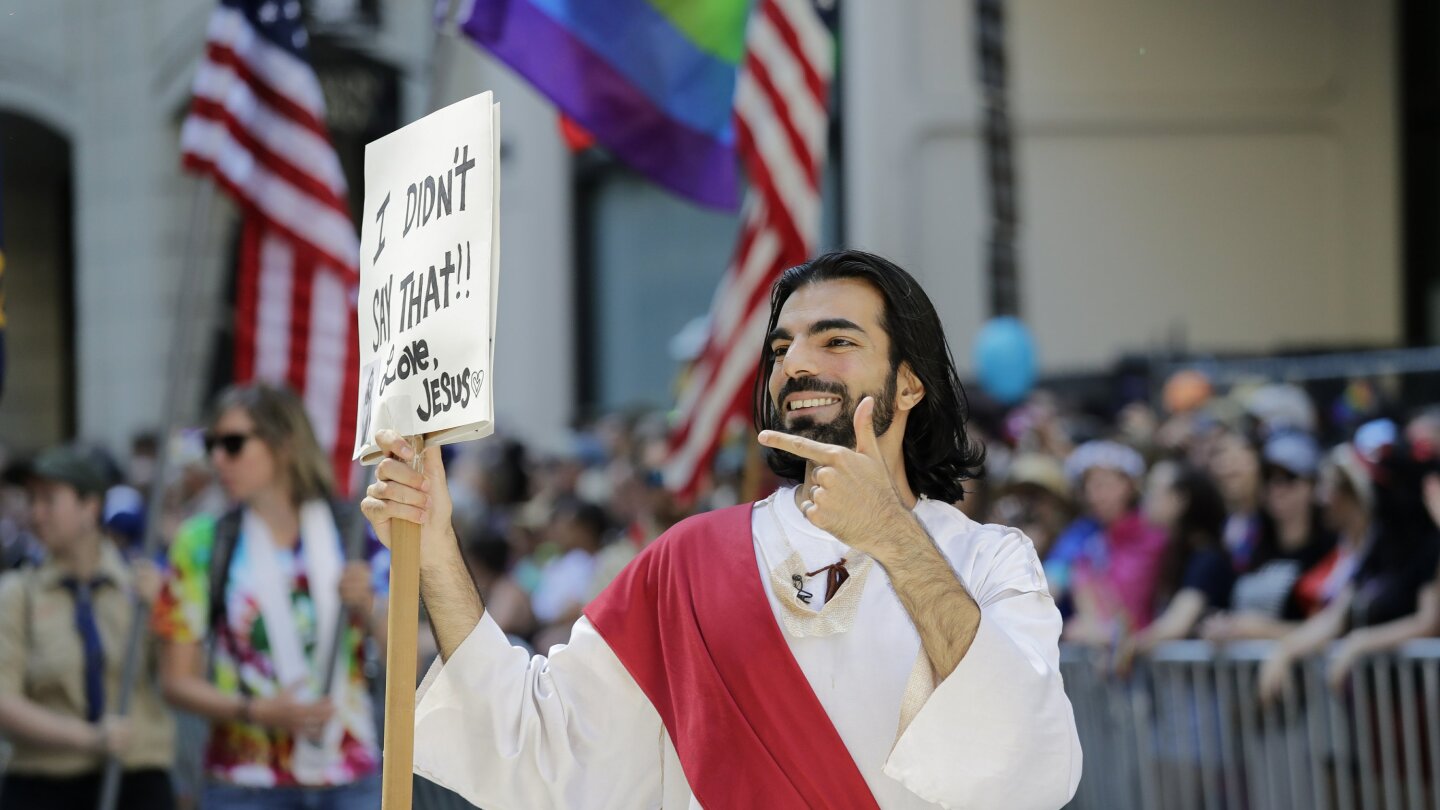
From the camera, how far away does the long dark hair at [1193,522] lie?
23.9 feet

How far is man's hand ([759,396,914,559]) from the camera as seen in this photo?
281 centimetres

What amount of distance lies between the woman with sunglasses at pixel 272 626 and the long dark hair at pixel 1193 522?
331 centimetres

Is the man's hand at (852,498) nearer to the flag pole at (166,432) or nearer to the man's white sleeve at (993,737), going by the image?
the man's white sleeve at (993,737)

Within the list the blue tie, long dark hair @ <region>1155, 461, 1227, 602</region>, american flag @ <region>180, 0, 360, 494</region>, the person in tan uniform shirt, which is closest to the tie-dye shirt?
the person in tan uniform shirt

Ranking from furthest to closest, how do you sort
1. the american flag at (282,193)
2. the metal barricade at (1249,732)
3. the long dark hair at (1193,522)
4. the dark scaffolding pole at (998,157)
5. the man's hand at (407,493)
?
the dark scaffolding pole at (998,157)
the long dark hair at (1193,522)
the american flag at (282,193)
the metal barricade at (1249,732)
the man's hand at (407,493)

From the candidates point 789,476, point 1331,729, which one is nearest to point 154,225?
point 1331,729

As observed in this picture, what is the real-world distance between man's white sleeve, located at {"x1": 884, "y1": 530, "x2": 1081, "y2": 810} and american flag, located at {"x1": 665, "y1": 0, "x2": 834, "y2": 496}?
4725 mm

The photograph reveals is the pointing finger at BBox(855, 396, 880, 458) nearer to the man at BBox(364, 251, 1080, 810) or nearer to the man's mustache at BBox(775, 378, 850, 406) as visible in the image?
the man at BBox(364, 251, 1080, 810)

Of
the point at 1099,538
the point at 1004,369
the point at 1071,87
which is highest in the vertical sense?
the point at 1071,87

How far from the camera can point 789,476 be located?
3484 mm

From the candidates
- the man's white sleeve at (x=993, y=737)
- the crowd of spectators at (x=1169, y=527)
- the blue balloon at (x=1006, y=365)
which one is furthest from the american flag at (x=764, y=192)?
the blue balloon at (x=1006, y=365)

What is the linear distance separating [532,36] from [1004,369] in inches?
319

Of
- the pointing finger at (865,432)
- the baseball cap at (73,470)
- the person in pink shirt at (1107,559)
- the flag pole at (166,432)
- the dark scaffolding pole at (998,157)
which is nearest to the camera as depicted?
the pointing finger at (865,432)

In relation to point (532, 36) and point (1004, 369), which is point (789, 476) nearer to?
point (532, 36)
